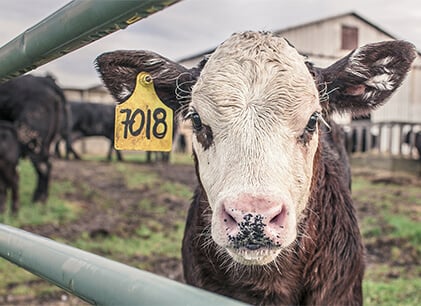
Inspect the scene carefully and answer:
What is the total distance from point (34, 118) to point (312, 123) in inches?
291

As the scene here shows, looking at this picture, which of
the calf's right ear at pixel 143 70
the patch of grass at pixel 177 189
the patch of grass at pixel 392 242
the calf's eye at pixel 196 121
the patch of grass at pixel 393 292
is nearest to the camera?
the calf's eye at pixel 196 121

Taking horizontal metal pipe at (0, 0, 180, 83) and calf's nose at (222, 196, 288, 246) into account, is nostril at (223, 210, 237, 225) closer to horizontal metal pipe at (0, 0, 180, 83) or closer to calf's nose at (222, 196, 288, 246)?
calf's nose at (222, 196, 288, 246)

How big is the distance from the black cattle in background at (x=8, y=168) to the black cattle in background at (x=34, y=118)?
0.83m

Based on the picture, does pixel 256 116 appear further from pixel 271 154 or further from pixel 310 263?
pixel 310 263

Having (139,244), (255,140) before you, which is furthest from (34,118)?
(255,140)

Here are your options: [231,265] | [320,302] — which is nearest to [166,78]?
[231,265]

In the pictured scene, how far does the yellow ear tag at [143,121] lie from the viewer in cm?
226

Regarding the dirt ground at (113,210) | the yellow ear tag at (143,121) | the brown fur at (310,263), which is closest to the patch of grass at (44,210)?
the dirt ground at (113,210)

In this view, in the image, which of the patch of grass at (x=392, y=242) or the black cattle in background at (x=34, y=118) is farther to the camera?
the black cattle in background at (x=34, y=118)

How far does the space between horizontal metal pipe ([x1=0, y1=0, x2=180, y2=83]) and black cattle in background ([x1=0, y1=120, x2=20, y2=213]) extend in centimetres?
658

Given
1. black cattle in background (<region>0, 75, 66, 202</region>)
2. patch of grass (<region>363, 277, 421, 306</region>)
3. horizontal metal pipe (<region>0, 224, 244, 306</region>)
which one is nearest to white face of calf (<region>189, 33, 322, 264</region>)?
horizontal metal pipe (<region>0, 224, 244, 306</region>)

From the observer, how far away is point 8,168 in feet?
25.3

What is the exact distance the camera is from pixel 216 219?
5.88 ft

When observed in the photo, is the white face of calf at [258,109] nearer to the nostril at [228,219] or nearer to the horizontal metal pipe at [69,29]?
Answer: the nostril at [228,219]
